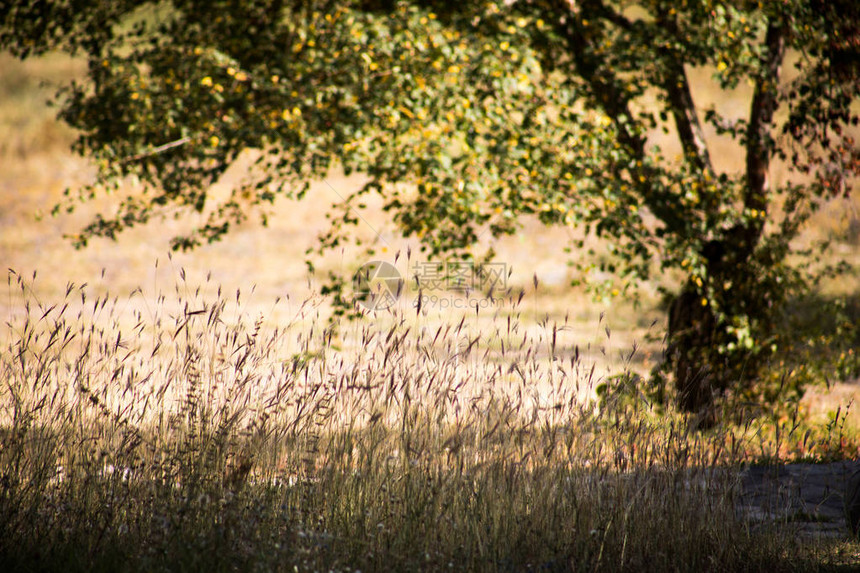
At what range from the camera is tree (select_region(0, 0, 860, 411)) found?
5.69 m

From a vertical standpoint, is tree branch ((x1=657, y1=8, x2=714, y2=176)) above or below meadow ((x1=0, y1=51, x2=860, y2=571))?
above

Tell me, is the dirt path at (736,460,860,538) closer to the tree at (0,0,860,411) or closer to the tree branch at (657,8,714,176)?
the tree at (0,0,860,411)

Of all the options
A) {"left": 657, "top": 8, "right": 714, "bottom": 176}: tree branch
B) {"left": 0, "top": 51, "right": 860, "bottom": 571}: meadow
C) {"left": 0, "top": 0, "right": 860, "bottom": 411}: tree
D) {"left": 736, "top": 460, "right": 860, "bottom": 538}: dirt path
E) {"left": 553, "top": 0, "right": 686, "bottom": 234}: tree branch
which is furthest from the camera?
{"left": 657, "top": 8, "right": 714, "bottom": 176}: tree branch

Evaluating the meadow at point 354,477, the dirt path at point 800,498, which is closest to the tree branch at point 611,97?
the dirt path at point 800,498

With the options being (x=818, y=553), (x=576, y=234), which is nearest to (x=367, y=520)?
(x=818, y=553)

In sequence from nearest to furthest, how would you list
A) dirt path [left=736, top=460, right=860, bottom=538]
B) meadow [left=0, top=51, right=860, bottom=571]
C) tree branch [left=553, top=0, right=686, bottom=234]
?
1. meadow [left=0, top=51, right=860, bottom=571]
2. dirt path [left=736, top=460, right=860, bottom=538]
3. tree branch [left=553, top=0, right=686, bottom=234]

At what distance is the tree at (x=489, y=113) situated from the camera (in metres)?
5.69

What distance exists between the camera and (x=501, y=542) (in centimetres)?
329

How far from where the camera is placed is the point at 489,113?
563cm

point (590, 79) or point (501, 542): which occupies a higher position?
point (590, 79)

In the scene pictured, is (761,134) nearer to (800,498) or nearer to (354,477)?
(800,498)

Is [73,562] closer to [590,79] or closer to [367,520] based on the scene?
[367,520]

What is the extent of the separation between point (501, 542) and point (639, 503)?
0.74 m

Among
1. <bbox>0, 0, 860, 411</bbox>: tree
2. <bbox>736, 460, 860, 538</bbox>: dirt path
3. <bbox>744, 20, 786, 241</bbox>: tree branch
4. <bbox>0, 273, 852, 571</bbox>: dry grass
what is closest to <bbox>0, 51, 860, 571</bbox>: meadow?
<bbox>0, 273, 852, 571</bbox>: dry grass
